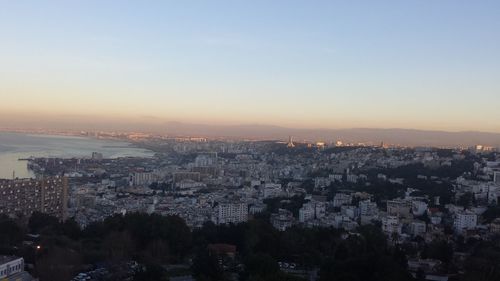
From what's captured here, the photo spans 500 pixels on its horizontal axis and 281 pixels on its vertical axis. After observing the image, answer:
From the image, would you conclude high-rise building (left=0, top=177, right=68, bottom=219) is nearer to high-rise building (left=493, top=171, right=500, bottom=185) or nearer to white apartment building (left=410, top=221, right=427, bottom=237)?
white apartment building (left=410, top=221, right=427, bottom=237)

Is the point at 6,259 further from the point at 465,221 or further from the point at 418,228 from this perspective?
the point at 465,221

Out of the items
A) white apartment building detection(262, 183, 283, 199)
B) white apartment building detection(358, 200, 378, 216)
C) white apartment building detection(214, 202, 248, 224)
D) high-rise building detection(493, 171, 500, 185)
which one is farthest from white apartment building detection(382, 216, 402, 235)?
high-rise building detection(493, 171, 500, 185)

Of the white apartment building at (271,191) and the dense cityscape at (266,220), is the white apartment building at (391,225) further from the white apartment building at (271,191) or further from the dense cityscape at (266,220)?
the white apartment building at (271,191)

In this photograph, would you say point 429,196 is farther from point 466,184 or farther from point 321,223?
point 321,223

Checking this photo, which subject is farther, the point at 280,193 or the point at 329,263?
the point at 280,193

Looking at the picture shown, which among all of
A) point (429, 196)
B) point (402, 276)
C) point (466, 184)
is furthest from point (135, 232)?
point (466, 184)

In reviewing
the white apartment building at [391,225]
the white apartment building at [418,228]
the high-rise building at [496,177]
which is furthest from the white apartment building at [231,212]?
the high-rise building at [496,177]

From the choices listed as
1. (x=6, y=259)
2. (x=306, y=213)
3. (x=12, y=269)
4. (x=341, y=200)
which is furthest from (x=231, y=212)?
(x=12, y=269)
